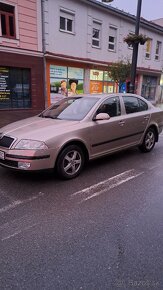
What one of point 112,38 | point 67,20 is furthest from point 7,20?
point 112,38

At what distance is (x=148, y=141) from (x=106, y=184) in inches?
99.5

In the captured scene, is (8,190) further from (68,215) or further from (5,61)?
(5,61)

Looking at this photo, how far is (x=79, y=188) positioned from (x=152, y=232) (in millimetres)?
1508

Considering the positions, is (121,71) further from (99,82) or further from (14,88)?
(14,88)

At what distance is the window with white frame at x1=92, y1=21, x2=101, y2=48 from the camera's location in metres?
14.9

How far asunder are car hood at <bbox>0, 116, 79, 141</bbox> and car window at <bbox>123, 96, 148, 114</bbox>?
5.34 feet

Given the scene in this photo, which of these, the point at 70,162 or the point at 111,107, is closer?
the point at 70,162

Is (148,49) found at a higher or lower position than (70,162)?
higher

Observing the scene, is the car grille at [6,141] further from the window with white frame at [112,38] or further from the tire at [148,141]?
the window with white frame at [112,38]

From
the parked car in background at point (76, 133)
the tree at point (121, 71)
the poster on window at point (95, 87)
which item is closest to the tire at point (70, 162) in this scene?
the parked car in background at point (76, 133)

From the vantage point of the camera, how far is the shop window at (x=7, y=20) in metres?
10.7

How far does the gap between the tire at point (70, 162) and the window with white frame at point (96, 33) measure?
509 inches

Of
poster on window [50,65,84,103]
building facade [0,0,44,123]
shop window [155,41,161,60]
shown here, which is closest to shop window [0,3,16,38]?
building facade [0,0,44,123]

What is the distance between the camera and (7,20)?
1087cm
